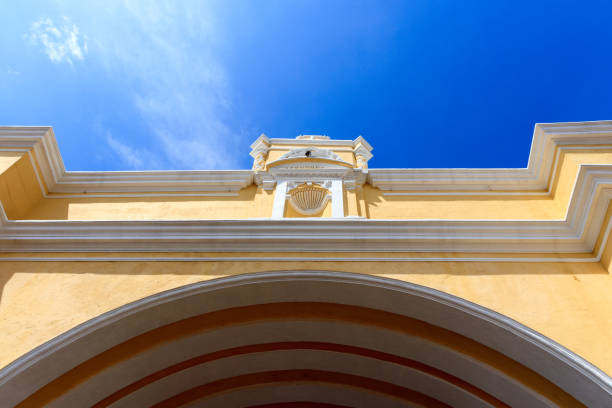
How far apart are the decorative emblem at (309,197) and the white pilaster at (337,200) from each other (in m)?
0.15

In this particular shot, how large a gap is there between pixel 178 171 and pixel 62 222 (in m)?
2.37

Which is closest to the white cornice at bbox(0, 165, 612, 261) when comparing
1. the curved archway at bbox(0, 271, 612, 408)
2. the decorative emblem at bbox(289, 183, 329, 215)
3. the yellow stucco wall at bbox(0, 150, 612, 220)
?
the curved archway at bbox(0, 271, 612, 408)

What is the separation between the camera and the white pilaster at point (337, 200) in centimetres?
691

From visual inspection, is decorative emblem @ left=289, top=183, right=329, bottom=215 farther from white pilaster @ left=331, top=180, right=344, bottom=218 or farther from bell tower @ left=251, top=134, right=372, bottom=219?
white pilaster @ left=331, top=180, right=344, bottom=218

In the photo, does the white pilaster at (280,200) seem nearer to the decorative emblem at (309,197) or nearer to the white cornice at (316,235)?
the decorative emblem at (309,197)

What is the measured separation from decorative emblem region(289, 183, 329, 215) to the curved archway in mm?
2056

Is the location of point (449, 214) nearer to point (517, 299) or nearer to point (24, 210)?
point (517, 299)

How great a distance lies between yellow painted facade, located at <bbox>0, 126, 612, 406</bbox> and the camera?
16.0ft

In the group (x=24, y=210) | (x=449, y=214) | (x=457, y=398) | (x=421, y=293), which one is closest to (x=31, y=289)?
(x=24, y=210)

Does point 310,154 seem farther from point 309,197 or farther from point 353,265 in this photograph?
point 353,265

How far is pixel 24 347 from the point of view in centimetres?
467

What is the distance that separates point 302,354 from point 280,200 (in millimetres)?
2461

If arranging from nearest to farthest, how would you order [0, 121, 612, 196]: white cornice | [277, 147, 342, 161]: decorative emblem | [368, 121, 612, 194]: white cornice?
[368, 121, 612, 194]: white cornice → [0, 121, 612, 196]: white cornice → [277, 147, 342, 161]: decorative emblem

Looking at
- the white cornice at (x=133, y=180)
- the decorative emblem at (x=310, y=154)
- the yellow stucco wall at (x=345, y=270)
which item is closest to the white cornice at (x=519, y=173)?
the decorative emblem at (x=310, y=154)
